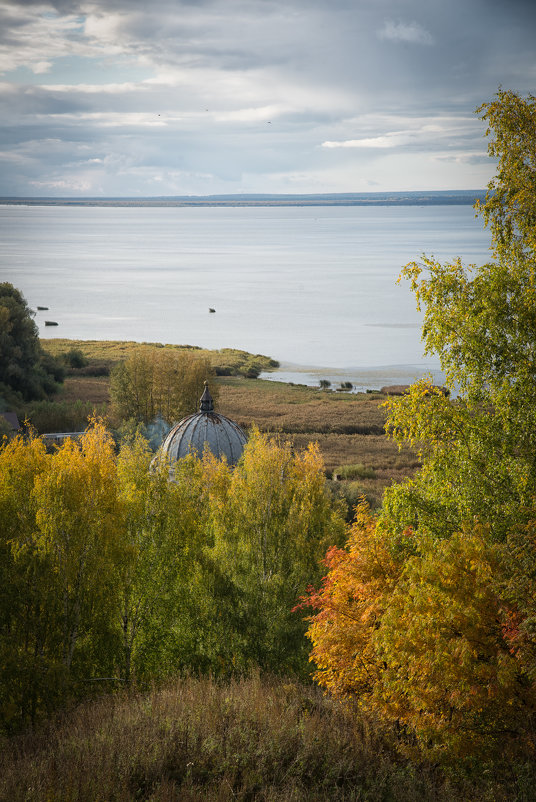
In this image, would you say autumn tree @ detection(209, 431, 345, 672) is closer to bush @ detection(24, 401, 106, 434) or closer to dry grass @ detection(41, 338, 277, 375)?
bush @ detection(24, 401, 106, 434)

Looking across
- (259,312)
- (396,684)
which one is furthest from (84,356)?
(396,684)

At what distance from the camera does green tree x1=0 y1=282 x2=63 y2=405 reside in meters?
72.6

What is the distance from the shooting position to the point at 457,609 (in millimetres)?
11125

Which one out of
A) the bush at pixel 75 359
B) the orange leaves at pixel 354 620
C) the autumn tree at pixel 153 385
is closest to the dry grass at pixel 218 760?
the orange leaves at pixel 354 620

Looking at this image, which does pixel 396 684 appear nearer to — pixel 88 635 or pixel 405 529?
pixel 405 529

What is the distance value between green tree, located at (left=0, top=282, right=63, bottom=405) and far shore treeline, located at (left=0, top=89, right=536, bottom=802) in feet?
181

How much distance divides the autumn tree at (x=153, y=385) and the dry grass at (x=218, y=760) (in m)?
52.5

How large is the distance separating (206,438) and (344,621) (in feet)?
77.4

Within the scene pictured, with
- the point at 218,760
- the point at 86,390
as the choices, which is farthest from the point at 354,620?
the point at 86,390

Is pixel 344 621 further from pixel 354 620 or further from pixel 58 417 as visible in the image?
pixel 58 417

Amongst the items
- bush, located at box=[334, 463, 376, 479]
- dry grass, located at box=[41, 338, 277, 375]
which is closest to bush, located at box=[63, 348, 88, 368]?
dry grass, located at box=[41, 338, 277, 375]

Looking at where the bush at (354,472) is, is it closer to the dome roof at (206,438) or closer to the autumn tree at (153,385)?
the autumn tree at (153,385)

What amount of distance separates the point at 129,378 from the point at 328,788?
58.1 m

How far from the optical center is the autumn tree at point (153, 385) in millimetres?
65000
